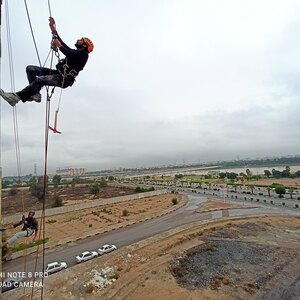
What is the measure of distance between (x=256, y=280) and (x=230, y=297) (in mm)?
2518

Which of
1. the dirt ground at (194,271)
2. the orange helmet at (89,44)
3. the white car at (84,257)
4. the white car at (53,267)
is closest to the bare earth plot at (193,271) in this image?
the dirt ground at (194,271)

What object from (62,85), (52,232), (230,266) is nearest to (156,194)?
(52,232)

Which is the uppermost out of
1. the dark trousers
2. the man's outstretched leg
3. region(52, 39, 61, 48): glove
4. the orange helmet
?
the orange helmet

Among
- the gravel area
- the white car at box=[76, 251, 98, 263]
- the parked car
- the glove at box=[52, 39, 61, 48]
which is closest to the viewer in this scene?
the glove at box=[52, 39, 61, 48]

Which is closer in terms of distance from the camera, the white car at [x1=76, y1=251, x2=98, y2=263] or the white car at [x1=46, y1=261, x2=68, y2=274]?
the white car at [x1=46, y1=261, x2=68, y2=274]

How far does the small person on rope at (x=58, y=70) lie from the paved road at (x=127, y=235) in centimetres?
1477

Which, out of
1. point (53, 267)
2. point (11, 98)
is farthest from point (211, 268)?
point (11, 98)

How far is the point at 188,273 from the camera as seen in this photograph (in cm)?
1447

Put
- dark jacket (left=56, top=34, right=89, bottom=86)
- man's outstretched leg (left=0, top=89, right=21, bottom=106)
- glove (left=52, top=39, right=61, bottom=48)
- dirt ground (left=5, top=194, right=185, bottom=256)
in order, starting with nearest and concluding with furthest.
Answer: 1. man's outstretched leg (left=0, top=89, right=21, bottom=106)
2. glove (left=52, top=39, right=61, bottom=48)
3. dark jacket (left=56, top=34, right=89, bottom=86)
4. dirt ground (left=5, top=194, right=185, bottom=256)

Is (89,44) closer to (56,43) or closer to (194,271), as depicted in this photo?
(56,43)

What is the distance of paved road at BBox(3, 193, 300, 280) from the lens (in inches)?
689

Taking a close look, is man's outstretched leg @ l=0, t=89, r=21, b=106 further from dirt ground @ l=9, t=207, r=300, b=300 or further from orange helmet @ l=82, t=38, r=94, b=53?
dirt ground @ l=9, t=207, r=300, b=300

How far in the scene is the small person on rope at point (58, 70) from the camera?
14.6 ft

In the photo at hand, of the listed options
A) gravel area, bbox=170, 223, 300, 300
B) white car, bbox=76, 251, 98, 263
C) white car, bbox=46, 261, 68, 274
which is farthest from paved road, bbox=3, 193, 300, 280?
gravel area, bbox=170, 223, 300, 300
